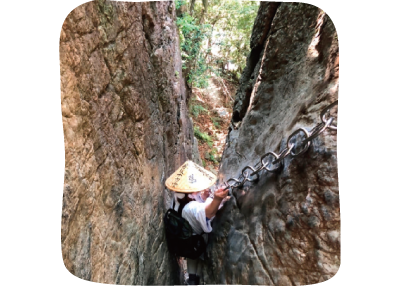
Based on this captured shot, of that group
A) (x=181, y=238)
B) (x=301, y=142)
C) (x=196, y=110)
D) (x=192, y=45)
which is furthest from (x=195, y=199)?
(x=196, y=110)

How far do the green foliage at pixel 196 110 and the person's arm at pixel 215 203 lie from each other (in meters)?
5.14

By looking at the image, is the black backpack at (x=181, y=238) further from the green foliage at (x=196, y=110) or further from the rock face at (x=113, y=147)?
the green foliage at (x=196, y=110)

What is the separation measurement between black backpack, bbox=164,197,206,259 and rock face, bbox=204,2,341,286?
4.1 inches

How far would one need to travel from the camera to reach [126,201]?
1501mm

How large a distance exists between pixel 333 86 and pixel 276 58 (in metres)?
0.91

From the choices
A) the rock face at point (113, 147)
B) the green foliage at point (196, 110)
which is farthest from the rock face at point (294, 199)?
the green foliage at point (196, 110)

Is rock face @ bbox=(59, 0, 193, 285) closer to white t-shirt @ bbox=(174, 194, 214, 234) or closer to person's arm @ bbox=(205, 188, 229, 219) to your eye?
white t-shirt @ bbox=(174, 194, 214, 234)

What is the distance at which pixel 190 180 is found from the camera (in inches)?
65.4

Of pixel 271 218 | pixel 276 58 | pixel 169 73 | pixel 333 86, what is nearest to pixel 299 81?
pixel 333 86

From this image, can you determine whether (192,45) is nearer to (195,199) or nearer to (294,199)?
(195,199)

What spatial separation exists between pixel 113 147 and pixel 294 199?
102cm

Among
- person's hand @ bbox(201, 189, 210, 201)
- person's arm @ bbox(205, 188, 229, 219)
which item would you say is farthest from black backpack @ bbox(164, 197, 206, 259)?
person's hand @ bbox(201, 189, 210, 201)

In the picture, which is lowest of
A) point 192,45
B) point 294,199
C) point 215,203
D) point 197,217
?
point 197,217

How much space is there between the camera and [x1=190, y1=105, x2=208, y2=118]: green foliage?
6.57m
